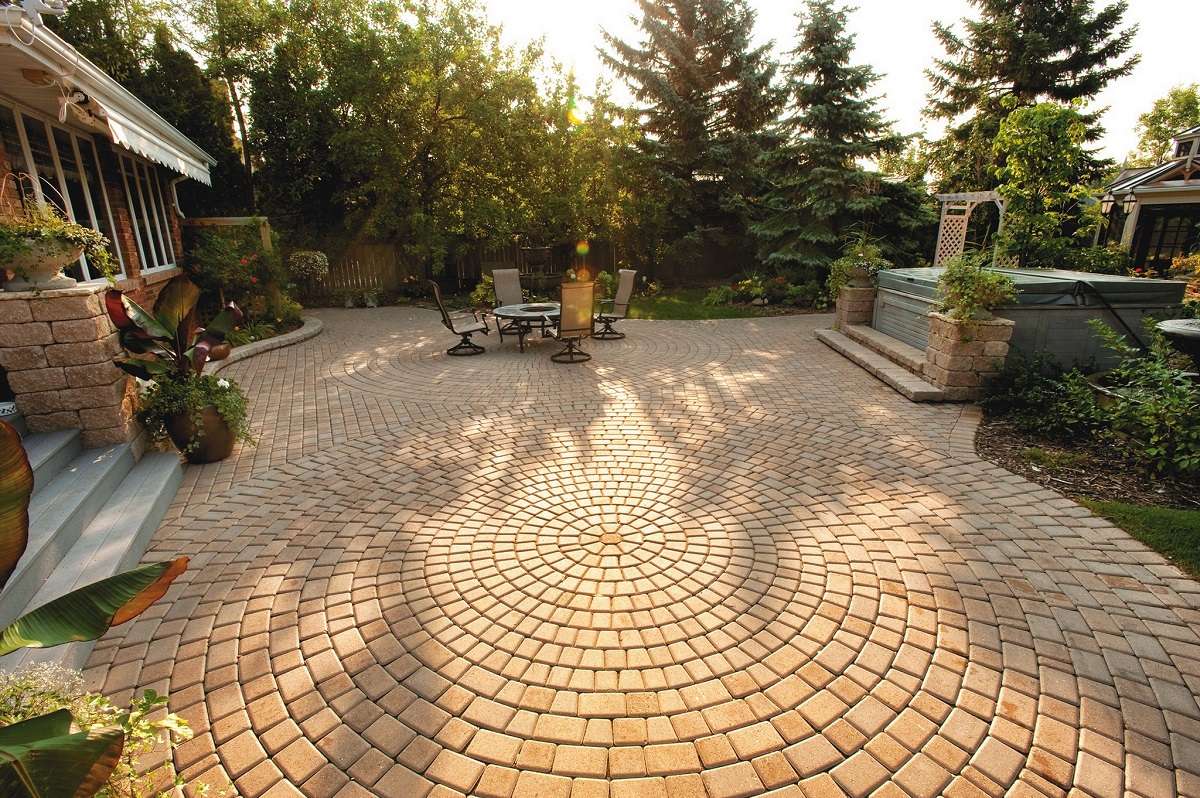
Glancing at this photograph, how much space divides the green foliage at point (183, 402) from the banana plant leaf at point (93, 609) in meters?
3.51

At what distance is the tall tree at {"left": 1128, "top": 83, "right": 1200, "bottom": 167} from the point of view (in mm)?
35594

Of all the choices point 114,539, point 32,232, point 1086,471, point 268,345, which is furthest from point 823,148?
point 114,539

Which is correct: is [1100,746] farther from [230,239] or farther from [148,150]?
[230,239]

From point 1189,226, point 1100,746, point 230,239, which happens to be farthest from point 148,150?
point 1189,226

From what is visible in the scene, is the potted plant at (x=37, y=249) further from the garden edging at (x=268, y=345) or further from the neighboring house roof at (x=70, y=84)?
the garden edging at (x=268, y=345)

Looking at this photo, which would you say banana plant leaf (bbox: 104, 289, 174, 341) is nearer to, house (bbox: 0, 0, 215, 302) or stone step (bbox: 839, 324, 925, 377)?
house (bbox: 0, 0, 215, 302)

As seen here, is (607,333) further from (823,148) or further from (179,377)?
(823,148)

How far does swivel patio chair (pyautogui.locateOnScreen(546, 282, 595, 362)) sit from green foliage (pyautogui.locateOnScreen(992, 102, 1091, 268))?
23.6ft

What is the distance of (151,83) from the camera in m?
13.1

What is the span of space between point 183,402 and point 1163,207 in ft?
70.0

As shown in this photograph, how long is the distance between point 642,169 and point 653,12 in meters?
4.32

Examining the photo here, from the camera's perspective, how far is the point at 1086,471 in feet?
14.9

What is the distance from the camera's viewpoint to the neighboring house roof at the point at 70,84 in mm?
4594

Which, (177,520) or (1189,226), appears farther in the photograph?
(1189,226)
